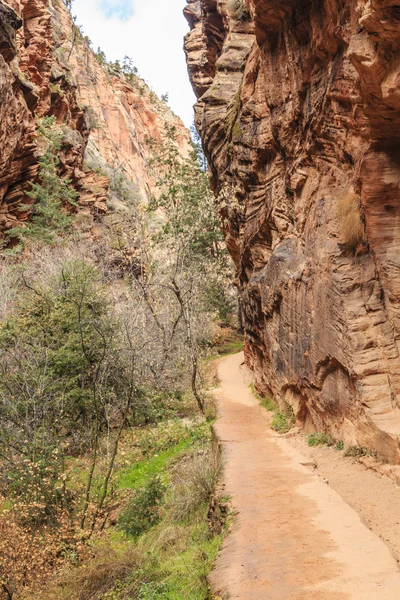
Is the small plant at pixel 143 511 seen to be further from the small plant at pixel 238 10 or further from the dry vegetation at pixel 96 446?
the small plant at pixel 238 10

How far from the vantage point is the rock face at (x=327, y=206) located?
795 cm

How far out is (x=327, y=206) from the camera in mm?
10188

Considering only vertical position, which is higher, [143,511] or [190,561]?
[190,561]

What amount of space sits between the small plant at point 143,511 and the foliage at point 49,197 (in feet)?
67.6

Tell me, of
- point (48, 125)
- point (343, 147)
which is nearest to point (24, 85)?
point (48, 125)

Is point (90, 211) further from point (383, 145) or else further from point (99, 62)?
point (99, 62)

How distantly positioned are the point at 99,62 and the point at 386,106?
6531cm

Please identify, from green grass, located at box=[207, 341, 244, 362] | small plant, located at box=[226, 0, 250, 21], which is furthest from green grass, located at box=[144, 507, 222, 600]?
green grass, located at box=[207, 341, 244, 362]

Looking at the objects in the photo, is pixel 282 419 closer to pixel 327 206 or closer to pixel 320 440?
pixel 320 440

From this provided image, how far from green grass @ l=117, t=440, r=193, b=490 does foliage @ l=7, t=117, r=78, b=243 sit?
58.1ft

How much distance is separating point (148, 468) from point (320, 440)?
15.1ft

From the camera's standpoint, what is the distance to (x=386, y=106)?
738 cm

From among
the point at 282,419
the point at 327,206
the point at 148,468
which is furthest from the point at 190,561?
the point at 327,206

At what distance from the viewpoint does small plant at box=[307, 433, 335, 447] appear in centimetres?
1002
